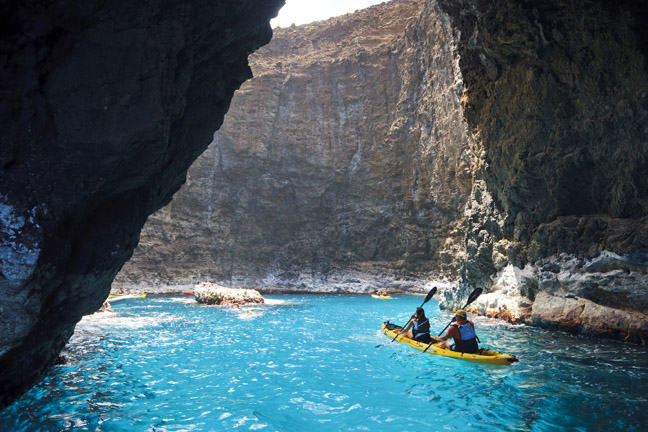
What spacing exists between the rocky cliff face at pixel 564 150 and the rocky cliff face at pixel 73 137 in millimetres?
12475

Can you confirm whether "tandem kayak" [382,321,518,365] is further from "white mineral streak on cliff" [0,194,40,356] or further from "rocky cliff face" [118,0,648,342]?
"white mineral streak on cliff" [0,194,40,356]

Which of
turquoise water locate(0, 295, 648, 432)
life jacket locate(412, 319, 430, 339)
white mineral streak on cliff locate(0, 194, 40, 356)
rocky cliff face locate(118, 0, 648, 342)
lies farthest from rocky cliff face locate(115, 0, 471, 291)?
white mineral streak on cliff locate(0, 194, 40, 356)

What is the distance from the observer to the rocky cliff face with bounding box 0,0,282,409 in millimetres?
5227

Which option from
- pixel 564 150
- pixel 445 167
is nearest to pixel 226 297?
pixel 564 150

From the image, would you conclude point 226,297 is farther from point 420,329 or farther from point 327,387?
point 327,387

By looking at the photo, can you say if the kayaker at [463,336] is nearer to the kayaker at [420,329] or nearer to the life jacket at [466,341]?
the life jacket at [466,341]

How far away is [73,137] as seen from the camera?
220 inches

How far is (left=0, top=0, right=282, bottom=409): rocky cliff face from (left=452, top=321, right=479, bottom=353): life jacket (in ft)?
29.4

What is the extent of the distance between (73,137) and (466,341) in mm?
10406

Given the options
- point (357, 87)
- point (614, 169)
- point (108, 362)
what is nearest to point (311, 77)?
point (357, 87)

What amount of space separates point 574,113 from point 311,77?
43200 mm

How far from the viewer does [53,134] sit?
18.2 ft

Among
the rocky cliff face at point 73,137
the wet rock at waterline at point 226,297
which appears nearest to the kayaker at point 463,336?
the rocky cliff face at point 73,137

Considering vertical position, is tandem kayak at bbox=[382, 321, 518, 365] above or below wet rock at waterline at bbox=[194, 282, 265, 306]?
above
